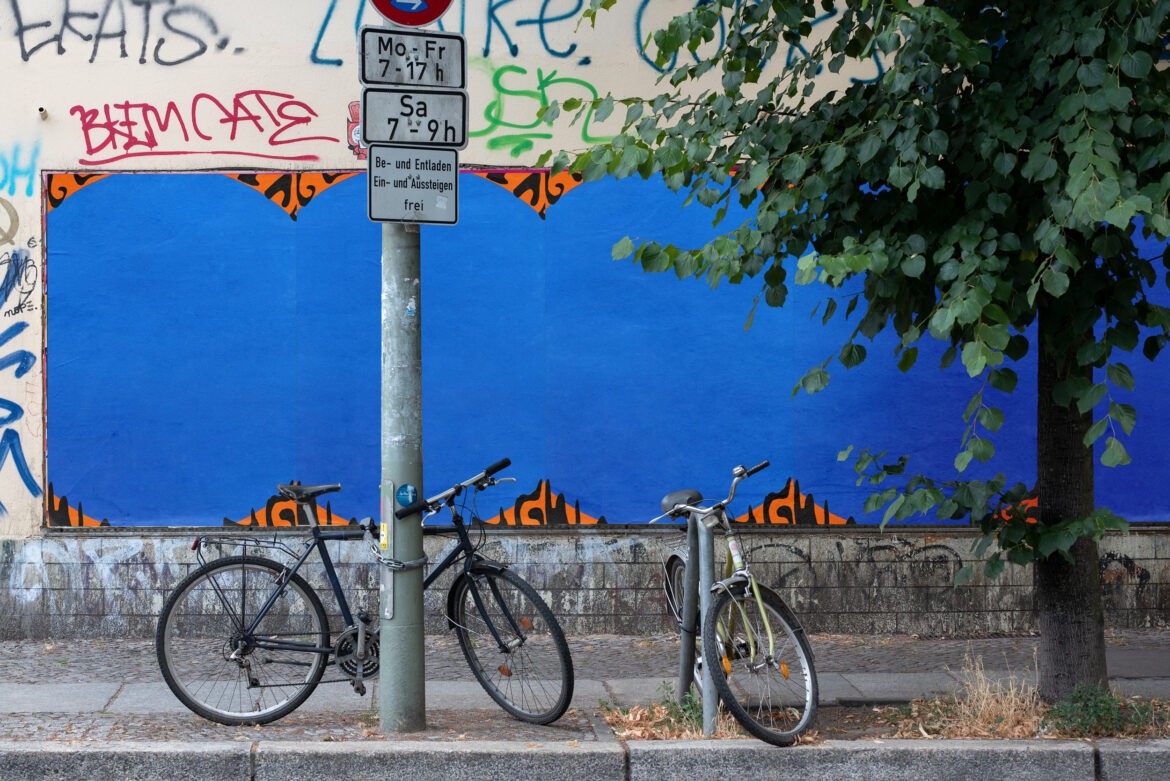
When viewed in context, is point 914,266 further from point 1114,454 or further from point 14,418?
point 14,418

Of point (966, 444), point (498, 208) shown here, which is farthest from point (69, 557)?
point (966, 444)

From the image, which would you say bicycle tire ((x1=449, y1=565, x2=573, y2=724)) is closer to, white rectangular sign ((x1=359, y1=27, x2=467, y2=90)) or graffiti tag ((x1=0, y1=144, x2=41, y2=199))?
white rectangular sign ((x1=359, y1=27, x2=467, y2=90))

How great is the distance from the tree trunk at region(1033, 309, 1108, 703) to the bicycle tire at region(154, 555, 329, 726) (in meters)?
3.44

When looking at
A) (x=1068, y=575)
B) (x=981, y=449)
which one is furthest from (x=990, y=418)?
(x=1068, y=575)

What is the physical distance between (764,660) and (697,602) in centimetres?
40

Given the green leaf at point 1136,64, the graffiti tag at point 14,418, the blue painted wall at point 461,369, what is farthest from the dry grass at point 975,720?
A: the graffiti tag at point 14,418

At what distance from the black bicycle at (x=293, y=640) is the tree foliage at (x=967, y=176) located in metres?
1.72

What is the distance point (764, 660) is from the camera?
5379mm

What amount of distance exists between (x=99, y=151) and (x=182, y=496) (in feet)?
7.49

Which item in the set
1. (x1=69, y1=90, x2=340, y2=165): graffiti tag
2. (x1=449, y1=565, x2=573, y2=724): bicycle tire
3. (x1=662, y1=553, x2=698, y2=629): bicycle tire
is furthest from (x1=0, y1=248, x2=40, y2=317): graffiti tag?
(x1=662, y1=553, x2=698, y2=629): bicycle tire

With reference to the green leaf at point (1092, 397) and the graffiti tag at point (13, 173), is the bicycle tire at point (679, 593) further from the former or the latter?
the graffiti tag at point (13, 173)

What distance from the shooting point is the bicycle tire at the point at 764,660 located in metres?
5.33

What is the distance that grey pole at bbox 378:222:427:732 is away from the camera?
5473 mm

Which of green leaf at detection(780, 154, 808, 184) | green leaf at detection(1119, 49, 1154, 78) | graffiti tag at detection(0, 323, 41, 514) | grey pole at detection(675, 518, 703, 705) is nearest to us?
green leaf at detection(1119, 49, 1154, 78)
